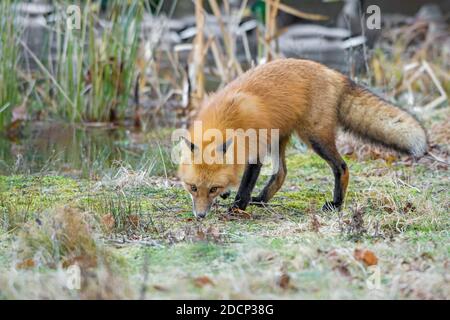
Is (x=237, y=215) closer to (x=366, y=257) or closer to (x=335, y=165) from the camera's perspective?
(x=335, y=165)

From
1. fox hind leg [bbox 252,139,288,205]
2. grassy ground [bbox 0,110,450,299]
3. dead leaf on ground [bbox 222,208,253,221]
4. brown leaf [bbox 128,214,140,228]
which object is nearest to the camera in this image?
grassy ground [bbox 0,110,450,299]

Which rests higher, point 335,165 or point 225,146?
point 225,146

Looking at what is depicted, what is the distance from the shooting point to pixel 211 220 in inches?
240

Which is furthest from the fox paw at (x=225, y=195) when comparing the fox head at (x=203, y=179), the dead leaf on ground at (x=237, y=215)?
the fox head at (x=203, y=179)

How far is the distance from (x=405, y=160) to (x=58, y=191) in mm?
3780

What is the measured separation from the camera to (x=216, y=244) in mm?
5059

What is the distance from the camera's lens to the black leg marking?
21.1 ft

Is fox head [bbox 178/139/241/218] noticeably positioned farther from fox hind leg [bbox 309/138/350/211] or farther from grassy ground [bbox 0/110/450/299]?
fox hind leg [bbox 309/138/350/211]

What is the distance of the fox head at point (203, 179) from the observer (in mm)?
5938

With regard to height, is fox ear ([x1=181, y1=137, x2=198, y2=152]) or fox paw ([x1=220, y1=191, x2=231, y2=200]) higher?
fox ear ([x1=181, y1=137, x2=198, y2=152])

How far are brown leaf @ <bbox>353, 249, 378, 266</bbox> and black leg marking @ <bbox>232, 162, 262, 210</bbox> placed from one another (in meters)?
1.94

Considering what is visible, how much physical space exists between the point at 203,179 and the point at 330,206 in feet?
3.74

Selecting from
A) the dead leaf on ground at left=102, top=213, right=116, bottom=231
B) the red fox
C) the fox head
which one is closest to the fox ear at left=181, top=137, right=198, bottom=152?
the fox head

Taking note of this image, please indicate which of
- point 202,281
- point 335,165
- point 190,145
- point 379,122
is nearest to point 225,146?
point 190,145
